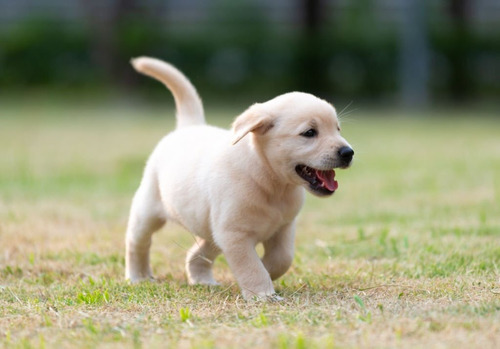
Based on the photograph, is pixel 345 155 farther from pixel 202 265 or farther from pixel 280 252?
pixel 202 265

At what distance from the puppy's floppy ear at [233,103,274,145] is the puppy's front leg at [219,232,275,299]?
0.45m

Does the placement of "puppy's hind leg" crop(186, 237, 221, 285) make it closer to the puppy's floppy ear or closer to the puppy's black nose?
the puppy's floppy ear

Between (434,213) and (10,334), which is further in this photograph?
(434,213)

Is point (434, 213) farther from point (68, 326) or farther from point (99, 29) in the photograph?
point (99, 29)

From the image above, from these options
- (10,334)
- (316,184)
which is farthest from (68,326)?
(316,184)

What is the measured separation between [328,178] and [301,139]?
0.23 m

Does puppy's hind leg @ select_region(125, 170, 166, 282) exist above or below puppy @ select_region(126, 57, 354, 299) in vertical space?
below

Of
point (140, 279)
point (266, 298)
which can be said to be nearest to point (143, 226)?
point (140, 279)

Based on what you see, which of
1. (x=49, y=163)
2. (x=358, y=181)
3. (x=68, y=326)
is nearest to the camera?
(x=68, y=326)

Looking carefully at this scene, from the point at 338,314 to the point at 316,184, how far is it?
74 cm

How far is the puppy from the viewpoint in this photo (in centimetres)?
386

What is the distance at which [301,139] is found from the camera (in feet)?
12.7

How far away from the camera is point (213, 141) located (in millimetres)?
4289

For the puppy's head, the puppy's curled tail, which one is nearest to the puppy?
the puppy's head
